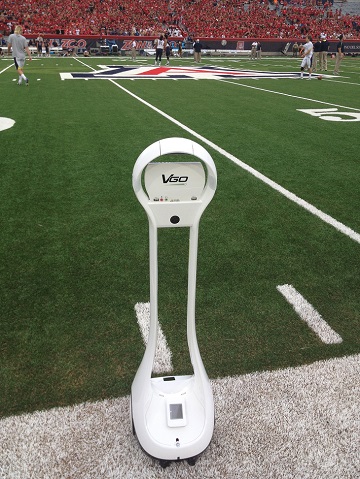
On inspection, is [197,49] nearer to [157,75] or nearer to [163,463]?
[157,75]

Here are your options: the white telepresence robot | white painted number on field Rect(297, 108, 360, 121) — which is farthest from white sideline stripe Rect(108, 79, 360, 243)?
white painted number on field Rect(297, 108, 360, 121)

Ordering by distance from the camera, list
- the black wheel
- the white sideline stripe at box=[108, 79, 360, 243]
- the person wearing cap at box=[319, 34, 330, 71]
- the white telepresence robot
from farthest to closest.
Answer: the person wearing cap at box=[319, 34, 330, 71] < the white sideline stripe at box=[108, 79, 360, 243] < the black wheel < the white telepresence robot

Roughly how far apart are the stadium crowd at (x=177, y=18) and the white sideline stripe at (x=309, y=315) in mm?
36331

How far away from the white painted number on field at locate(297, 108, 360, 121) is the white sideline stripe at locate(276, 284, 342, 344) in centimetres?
768

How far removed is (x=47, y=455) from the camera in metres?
1.99

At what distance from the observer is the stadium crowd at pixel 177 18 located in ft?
119

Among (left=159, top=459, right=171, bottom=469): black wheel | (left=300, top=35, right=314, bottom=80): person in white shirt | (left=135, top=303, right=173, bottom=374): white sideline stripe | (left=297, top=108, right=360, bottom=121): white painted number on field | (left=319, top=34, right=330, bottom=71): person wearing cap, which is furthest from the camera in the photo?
(left=319, top=34, right=330, bottom=71): person wearing cap

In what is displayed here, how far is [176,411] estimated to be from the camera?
2016 mm

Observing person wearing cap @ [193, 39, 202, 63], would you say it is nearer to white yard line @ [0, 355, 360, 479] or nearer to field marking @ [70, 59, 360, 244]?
field marking @ [70, 59, 360, 244]

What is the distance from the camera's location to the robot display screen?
6.56 ft

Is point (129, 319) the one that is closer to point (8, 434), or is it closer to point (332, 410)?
point (8, 434)

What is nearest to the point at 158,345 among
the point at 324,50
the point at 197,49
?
the point at 324,50

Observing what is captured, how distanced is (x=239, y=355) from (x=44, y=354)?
1.12m

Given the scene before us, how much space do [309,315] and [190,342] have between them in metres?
Result: 1.21
